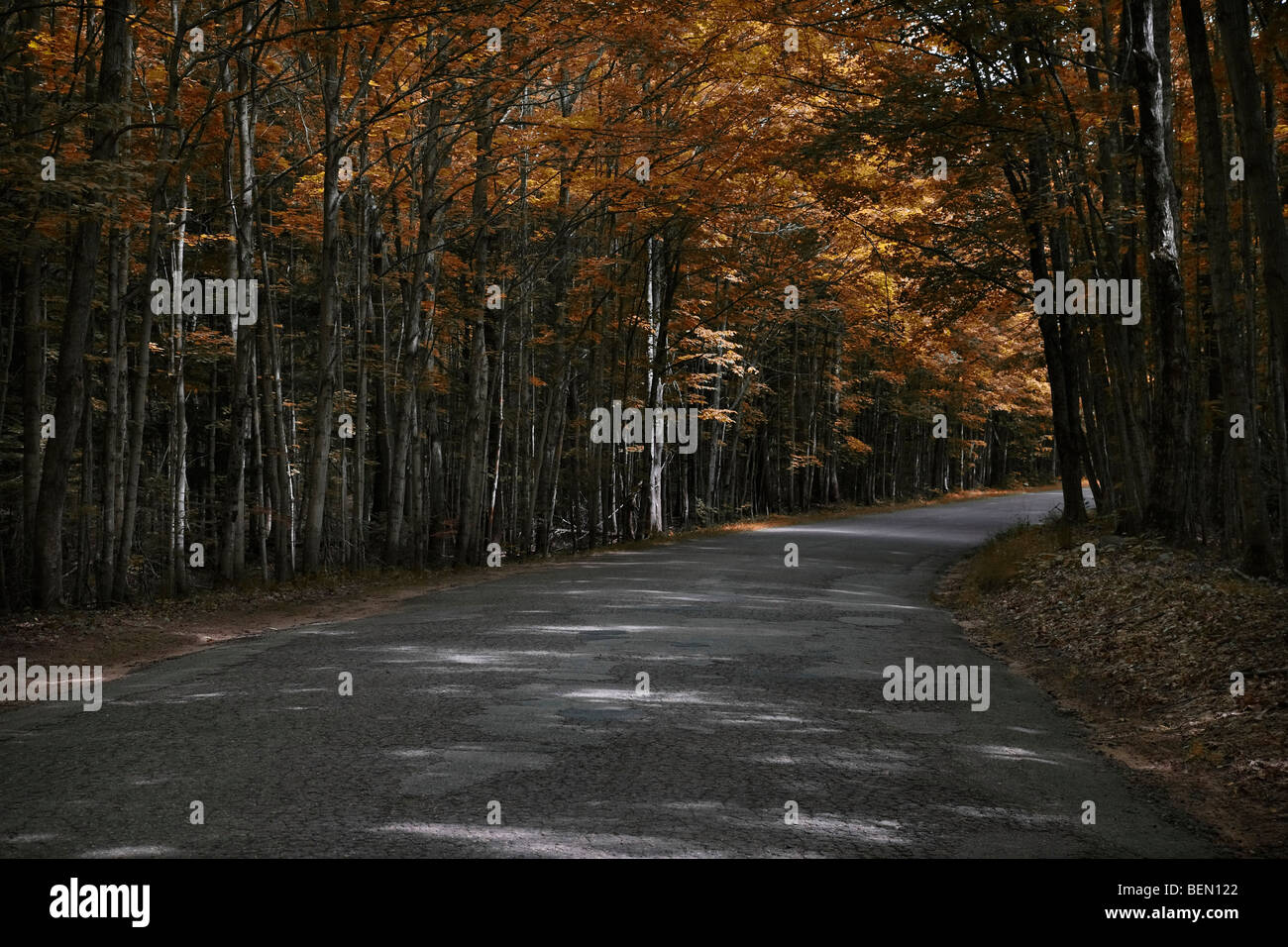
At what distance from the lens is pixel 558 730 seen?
20.5 ft

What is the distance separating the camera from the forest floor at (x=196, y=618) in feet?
30.8

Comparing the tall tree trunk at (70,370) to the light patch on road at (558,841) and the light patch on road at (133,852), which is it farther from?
the light patch on road at (558,841)

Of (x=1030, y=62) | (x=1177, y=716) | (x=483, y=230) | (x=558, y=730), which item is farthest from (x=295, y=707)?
(x=1030, y=62)

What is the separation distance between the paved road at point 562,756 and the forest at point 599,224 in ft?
14.7

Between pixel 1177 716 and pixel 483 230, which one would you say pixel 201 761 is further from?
pixel 483 230

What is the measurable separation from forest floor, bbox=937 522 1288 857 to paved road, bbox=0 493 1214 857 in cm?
36

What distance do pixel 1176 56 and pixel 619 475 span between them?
1796cm

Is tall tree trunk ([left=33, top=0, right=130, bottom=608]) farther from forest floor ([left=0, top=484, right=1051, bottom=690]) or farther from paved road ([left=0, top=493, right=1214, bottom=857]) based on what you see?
paved road ([left=0, top=493, right=1214, bottom=857])

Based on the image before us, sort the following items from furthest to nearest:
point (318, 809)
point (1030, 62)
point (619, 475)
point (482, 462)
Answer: point (619, 475), point (482, 462), point (1030, 62), point (318, 809)

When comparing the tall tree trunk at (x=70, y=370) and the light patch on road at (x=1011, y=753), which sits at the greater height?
the tall tree trunk at (x=70, y=370)

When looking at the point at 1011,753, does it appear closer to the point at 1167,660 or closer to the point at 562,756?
the point at 562,756

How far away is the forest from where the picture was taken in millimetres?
13016

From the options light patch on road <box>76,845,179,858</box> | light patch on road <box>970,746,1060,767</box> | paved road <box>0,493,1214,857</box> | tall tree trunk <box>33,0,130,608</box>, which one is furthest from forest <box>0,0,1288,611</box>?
light patch on road <box>76,845,179,858</box>

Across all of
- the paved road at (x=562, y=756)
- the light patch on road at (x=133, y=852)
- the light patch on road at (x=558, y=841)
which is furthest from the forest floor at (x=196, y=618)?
the light patch on road at (x=558, y=841)
